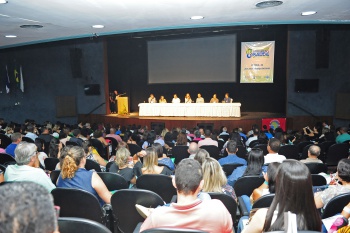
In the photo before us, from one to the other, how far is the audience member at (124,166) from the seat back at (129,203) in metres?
0.99

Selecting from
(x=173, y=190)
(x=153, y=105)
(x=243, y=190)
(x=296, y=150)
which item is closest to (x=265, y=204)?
(x=243, y=190)

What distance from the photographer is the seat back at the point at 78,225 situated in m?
1.56

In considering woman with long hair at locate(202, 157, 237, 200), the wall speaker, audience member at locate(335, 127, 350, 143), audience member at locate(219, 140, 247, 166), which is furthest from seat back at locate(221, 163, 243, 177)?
the wall speaker

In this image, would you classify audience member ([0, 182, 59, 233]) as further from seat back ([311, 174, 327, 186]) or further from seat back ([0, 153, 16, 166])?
seat back ([0, 153, 16, 166])

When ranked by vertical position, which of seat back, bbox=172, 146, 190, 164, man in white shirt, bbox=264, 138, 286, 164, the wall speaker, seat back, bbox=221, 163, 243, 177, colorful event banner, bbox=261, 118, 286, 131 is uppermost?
the wall speaker

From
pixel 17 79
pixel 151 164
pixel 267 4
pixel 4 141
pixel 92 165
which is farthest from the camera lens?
pixel 17 79

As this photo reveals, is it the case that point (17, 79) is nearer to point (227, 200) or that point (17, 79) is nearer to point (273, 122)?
point (273, 122)

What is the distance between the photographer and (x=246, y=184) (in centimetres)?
325

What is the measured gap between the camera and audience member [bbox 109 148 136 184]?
12.4 ft

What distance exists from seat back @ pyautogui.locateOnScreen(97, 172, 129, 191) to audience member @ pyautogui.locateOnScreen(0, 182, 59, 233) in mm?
2359

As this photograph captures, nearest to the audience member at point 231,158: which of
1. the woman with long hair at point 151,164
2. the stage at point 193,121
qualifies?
the woman with long hair at point 151,164

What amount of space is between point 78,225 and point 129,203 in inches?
39.1

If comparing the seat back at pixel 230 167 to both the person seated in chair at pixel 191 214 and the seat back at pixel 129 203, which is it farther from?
the person seated in chair at pixel 191 214

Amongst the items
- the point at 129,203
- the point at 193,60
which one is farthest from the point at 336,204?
the point at 193,60
